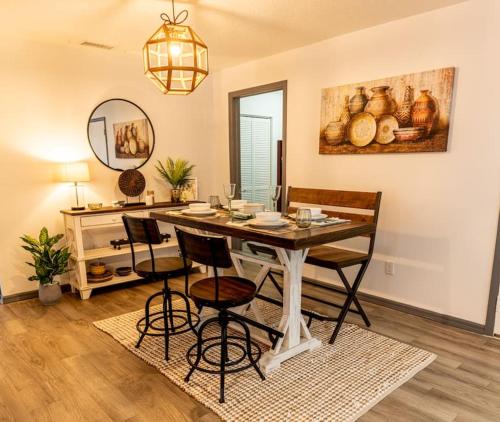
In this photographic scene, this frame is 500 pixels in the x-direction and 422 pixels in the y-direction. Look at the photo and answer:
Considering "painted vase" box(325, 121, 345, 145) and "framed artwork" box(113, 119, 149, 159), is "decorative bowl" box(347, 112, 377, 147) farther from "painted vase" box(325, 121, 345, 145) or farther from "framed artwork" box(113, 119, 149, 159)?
"framed artwork" box(113, 119, 149, 159)

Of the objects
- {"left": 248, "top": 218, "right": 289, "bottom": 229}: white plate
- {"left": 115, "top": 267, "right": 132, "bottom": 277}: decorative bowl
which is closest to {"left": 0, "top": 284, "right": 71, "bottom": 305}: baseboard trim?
{"left": 115, "top": 267, "right": 132, "bottom": 277}: decorative bowl

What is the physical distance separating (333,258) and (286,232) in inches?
30.9

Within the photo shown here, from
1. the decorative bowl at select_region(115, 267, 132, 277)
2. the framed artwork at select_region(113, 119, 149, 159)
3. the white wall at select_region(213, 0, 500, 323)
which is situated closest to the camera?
the white wall at select_region(213, 0, 500, 323)

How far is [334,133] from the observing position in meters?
3.47

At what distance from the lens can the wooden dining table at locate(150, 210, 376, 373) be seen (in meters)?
2.00

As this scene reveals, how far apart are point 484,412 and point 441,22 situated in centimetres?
261

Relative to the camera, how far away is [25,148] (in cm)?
337

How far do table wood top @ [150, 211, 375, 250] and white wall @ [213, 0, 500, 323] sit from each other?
88 cm

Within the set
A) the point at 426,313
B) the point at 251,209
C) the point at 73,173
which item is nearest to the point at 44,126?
the point at 73,173

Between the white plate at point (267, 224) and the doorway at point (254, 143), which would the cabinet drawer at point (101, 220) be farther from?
the white plate at point (267, 224)

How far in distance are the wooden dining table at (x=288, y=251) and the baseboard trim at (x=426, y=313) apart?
1.01 metres

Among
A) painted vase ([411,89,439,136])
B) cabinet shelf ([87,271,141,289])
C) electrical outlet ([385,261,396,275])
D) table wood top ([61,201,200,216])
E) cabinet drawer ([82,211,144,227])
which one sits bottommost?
cabinet shelf ([87,271,141,289])

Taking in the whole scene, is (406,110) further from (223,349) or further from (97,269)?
(97,269)

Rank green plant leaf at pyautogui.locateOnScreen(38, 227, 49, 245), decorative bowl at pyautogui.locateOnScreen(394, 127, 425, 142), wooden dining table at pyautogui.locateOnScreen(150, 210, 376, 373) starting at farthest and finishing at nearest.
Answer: green plant leaf at pyautogui.locateOnScreen(38, 227, 49, 245) < decorative bowl at pyautogui.locateOnScreen(394, 127, 425, 142) < wooden dining table at pyautogui.locateOnScreen(150, 210, 376, 373)
